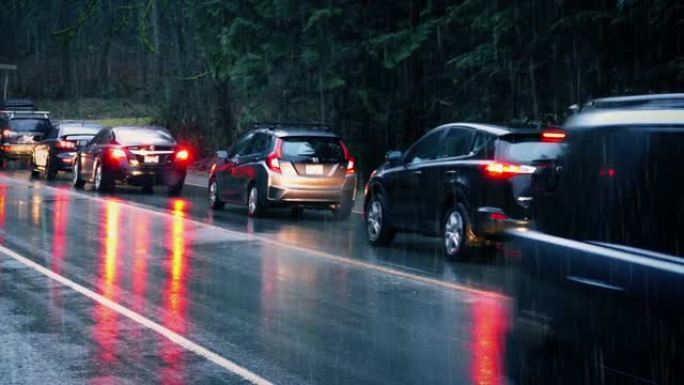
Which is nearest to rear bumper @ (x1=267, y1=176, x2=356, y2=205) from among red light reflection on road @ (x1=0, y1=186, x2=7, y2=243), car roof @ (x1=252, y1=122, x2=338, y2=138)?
car roof @ (x1=252, y1=122, x2=338, y2=138)

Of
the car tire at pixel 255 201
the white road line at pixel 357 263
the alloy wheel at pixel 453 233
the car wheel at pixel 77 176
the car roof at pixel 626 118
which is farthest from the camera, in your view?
the car wheel at pixel 77 176

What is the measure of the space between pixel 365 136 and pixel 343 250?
556 inches

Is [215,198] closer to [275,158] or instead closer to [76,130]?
[275,158]

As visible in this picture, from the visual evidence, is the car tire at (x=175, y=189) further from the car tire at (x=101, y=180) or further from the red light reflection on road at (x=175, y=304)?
the red light reflection on road at (x=175, y=304)

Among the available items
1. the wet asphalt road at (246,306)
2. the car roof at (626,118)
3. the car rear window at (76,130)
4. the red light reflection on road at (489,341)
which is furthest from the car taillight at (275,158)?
the car roof at (626,118)

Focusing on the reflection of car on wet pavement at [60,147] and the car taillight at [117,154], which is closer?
the car taillight at [117,154]

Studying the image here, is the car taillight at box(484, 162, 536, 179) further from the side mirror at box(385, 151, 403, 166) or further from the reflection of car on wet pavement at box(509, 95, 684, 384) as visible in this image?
the reflection of car on wet pavement at box(509, 95, 684, 384)

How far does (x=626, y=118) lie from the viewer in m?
6.39

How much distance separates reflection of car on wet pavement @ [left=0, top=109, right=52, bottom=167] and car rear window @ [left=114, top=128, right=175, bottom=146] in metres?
11.4

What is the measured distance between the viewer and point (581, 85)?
21.0 m

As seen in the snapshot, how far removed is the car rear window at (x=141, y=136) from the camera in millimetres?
27281

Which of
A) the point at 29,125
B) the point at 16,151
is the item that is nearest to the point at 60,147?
the point at 16,151

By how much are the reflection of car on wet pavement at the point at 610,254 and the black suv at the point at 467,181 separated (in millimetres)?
6379

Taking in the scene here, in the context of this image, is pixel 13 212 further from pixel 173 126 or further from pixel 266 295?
pixel 173 126
